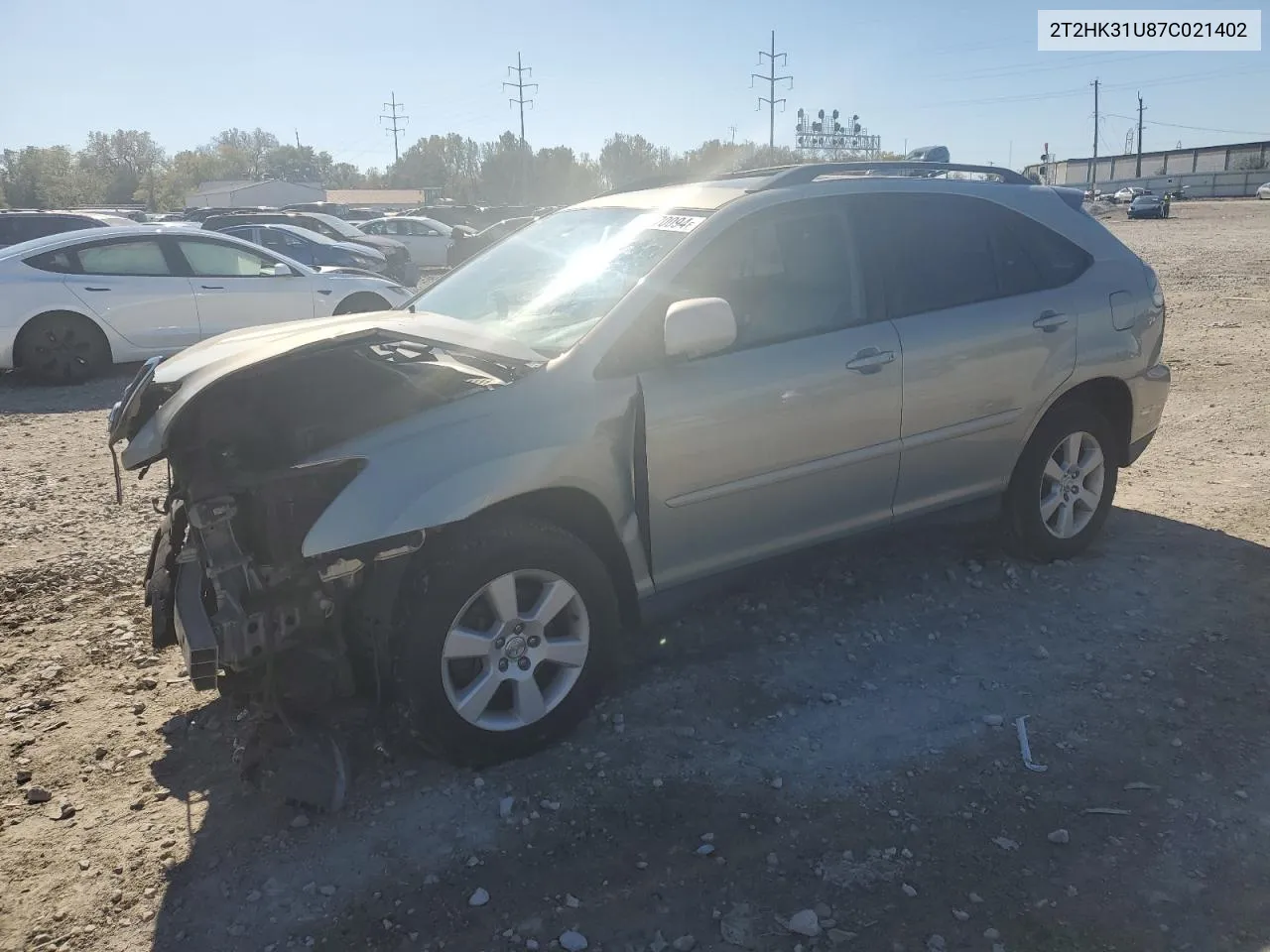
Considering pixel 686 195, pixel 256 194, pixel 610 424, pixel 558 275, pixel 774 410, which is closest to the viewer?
pixel 610 424

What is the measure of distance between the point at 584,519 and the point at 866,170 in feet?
8.05

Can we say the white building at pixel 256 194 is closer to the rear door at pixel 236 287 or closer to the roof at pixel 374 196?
the roof at pixel 374 196

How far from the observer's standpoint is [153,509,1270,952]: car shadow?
269 centimetres

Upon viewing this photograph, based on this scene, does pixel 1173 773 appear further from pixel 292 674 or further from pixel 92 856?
pixel 92 856

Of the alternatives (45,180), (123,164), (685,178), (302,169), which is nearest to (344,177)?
(302,169)

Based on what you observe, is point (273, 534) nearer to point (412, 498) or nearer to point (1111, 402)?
point (412, 498)

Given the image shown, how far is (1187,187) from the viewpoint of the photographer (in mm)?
81625

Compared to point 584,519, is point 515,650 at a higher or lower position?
lower

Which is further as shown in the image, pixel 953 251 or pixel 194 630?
pixel 953 251

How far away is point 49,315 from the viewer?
30.9 feet

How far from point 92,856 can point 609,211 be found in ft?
10.4

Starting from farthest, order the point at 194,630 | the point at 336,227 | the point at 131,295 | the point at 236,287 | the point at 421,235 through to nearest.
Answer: the point at 421,235
the point at 336,227
the point at 236,287
the point at 131,295
the point at 194,630

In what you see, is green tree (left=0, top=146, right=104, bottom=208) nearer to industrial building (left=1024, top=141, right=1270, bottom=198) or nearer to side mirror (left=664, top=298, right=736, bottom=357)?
industrial building (left=1024, top=141, right=1270, bottom=198)

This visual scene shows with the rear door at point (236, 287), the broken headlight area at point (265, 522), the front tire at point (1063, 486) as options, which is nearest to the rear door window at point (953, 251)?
the front tire at point (1063, 486)
